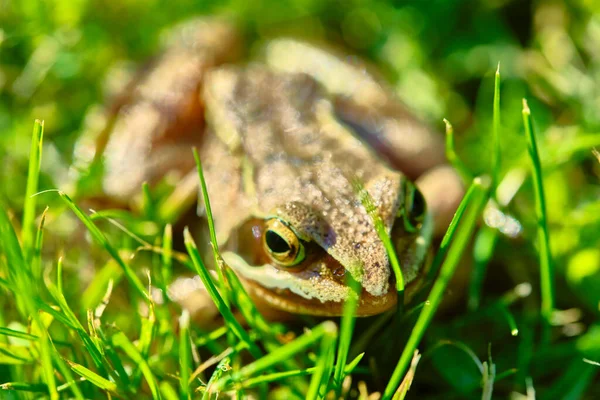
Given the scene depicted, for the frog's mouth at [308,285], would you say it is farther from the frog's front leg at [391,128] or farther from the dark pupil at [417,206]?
the frog's front leg at [391,128]

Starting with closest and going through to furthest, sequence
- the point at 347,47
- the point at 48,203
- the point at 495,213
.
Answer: the point at 495,213
the point at 48,203
the point at 347,47

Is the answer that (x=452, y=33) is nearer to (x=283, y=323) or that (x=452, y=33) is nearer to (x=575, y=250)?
(x=575, y=250)

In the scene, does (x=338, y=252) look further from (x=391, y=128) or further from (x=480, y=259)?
(x=391, y=128)

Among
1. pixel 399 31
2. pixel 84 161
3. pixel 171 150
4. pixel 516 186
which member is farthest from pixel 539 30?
pixel 84 161

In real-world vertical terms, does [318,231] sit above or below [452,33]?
below

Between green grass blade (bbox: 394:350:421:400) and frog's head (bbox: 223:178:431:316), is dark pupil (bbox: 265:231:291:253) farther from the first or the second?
green grass blade (bbox: 394:350:421:400)

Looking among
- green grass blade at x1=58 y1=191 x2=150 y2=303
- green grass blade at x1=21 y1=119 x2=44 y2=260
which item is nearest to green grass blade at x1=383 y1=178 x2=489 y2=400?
green grass blade at x1=58 y1=191 x2=150 y2=303
